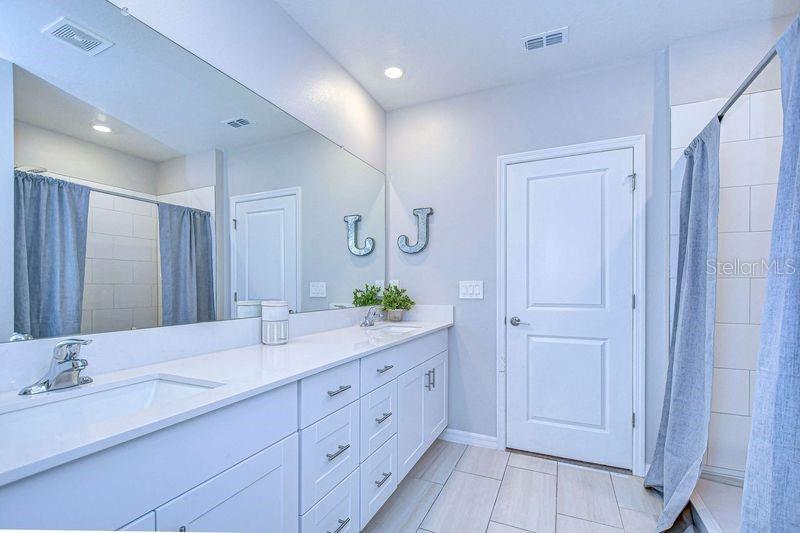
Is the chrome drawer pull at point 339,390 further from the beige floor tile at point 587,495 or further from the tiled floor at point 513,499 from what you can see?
the beige floor tile at point 587,495

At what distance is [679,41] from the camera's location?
2.07 meters

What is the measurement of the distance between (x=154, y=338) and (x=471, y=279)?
193 centimetres

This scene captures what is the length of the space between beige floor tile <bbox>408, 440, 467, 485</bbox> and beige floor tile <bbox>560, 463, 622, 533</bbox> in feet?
2.07

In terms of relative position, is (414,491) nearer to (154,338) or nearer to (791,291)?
(154,338)

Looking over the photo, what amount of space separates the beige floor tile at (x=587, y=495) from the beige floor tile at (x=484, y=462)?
341mm

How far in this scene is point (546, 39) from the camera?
6.78ft

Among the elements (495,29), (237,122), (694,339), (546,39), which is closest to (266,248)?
(237,122)

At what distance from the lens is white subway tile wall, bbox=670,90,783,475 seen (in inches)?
73.9

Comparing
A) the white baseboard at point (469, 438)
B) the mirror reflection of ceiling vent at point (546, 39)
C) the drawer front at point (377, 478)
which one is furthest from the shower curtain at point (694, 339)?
the drawer front at point (377, 478)

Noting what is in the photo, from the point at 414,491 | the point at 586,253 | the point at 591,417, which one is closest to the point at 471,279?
the point at 586,253

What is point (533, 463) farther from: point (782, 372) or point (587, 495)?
point (782, 372)

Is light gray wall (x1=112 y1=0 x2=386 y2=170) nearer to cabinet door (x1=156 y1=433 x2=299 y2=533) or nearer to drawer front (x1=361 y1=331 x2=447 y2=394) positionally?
drawer front (x1=361 y1=331 x2=447 y2=394)

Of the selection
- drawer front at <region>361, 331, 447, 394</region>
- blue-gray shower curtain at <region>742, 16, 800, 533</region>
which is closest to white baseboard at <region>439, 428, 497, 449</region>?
drawer front at <region>361, 331, 447, 394</region>

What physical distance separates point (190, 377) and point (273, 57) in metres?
1.56
